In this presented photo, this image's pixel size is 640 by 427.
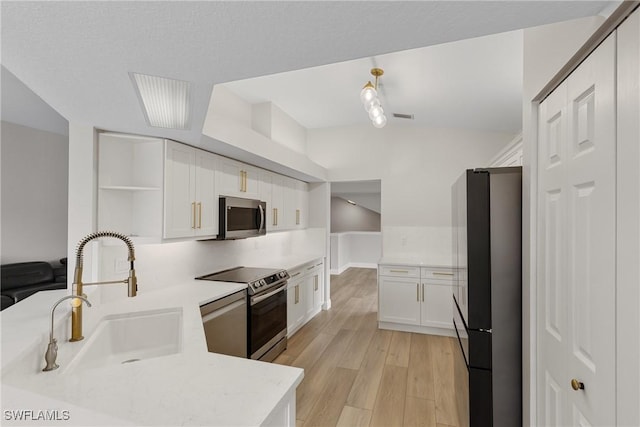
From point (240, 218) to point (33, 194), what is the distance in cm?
306

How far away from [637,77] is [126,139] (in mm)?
2769

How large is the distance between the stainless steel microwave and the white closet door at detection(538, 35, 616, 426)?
243cm

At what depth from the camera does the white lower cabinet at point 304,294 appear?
3.73m

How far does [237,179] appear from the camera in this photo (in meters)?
3.12

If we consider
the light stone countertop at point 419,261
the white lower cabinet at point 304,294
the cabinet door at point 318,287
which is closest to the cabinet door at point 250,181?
the white lower cabinet at point 304,294

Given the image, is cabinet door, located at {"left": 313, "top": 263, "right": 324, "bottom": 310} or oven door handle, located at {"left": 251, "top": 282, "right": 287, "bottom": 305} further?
cabinet door, located at {"left": 313, "top": 263, "right": 324, "bottom": 310}

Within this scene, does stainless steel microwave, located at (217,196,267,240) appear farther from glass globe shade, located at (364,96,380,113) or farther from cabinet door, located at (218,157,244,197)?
glass globe shade, located at (364,96,380,113)

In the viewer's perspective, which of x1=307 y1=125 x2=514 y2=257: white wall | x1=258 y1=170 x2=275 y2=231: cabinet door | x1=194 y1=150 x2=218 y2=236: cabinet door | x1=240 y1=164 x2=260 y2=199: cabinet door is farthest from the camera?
x1=307 y1=125 x2=514 y2=257: white wall

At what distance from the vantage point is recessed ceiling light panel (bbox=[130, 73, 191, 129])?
4.64 feet

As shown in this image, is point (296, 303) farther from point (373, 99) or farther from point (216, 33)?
point (216, 33)

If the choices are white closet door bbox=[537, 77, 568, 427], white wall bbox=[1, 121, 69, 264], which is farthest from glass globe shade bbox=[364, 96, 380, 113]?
white wall bbox=[1, 121, 69, 264]

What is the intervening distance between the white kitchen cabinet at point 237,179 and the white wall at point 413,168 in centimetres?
187

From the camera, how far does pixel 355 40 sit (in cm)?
105

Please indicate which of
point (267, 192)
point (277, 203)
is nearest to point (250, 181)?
point (267, 192)
